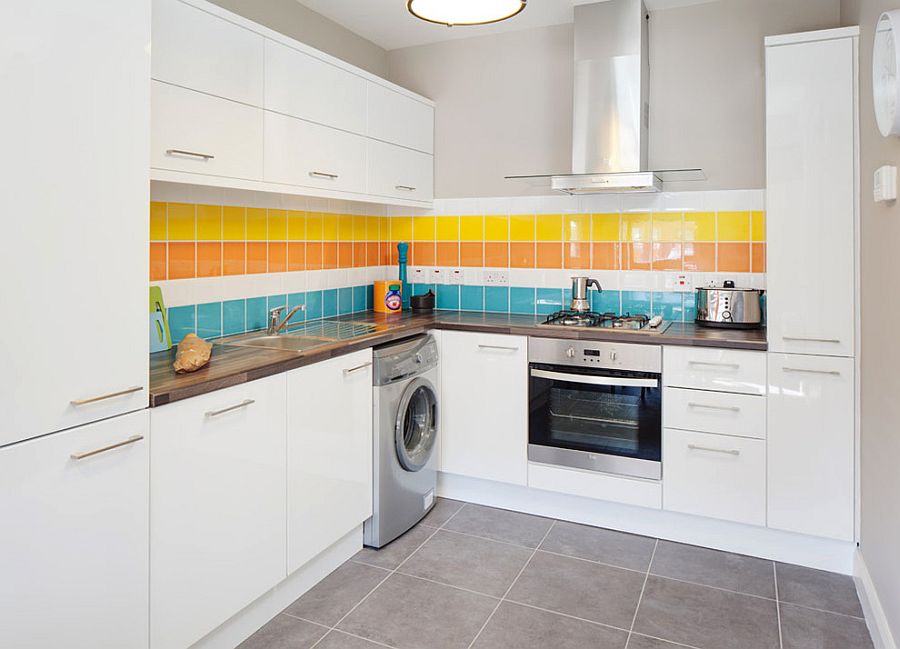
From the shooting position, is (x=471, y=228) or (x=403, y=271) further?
(x=403, y=271)

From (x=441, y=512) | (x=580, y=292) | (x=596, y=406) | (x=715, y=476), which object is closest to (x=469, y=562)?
(x=441, y=512)

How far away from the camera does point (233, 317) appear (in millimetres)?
2926

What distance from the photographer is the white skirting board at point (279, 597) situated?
2160 mm

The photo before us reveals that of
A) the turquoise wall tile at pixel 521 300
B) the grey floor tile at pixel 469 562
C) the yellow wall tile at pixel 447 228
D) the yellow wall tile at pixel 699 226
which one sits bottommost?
the grey floor tile at pixel 469 562

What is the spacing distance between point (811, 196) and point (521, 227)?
1.50m

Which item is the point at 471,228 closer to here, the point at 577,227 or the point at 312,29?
the point at 577,227

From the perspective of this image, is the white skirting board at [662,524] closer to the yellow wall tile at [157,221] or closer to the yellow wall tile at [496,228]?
the yellow wall tile at [496,228]

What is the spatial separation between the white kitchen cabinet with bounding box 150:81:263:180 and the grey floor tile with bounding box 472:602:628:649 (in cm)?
187

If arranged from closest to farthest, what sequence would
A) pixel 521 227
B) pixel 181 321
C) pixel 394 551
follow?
pixel 181 321 → pixel 394 551 → pixel 521 227

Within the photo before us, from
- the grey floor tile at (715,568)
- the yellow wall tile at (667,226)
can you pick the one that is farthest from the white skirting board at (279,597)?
the yellow wall tile at (667,226)

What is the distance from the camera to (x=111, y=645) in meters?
1.69

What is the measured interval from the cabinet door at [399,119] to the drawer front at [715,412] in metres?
1.88

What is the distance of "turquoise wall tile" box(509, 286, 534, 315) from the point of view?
376 centimetres

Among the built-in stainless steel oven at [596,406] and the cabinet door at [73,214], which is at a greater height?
the cabinet door at [73,214]
